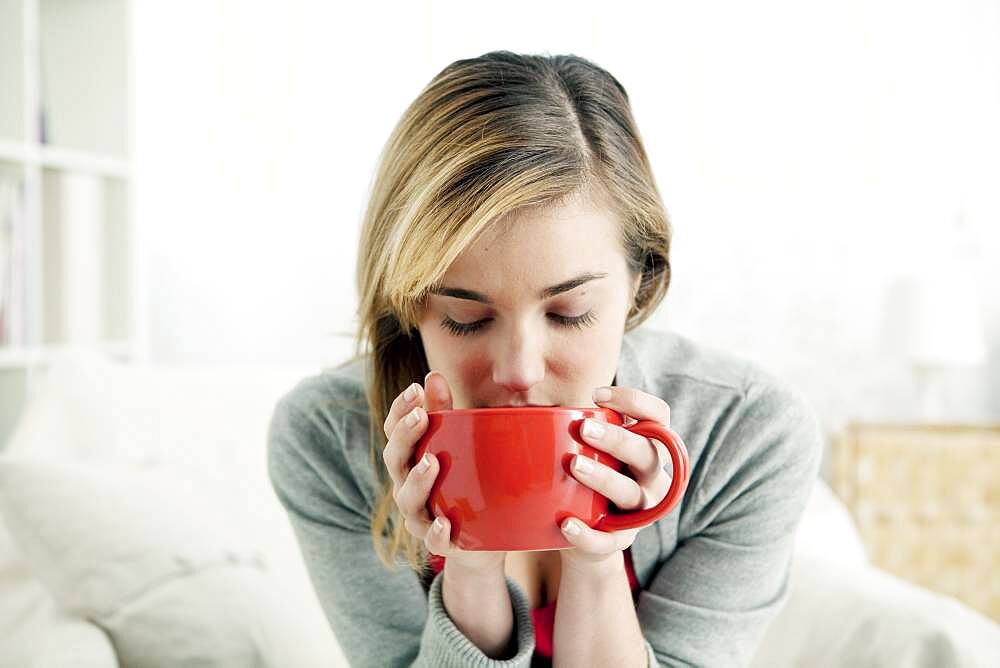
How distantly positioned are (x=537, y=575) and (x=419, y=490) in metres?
0.45

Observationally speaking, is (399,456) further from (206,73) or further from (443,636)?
(206,73)

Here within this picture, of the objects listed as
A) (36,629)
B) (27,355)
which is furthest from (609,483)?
(27,355)

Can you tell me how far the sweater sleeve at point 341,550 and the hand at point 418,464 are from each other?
323mm

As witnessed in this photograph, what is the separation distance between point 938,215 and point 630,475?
2.57 metres

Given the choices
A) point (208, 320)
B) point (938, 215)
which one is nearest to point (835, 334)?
point (938, 215)

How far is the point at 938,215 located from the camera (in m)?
2.94

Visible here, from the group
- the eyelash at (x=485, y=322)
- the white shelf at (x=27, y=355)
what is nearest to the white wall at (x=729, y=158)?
the white shelf at (x=27, y=355)

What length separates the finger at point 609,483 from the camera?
66 centimetres

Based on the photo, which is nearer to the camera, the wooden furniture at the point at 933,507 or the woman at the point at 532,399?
the woman at the point at 532,399

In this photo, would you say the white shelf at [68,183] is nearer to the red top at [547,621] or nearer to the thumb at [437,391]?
the red top at [547,621]

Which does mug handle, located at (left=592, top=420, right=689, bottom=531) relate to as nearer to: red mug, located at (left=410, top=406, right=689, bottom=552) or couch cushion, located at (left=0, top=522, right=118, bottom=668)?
red mug, located at (left=410, top=406, right=689, bottom=552)

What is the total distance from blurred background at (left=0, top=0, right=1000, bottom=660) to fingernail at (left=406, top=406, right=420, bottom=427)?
7.23 ft

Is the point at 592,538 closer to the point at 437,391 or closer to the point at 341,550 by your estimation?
the point at 437,391

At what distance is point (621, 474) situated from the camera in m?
0.70
